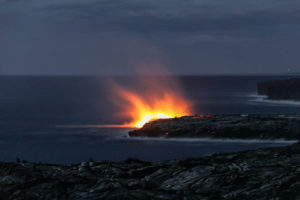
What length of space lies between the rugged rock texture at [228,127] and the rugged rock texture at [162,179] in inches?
1306

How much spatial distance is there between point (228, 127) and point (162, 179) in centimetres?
3949

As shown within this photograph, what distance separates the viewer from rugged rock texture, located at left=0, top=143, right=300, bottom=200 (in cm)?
1944

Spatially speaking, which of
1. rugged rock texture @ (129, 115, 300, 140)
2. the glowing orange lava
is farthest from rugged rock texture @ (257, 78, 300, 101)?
rugged rock texture @ (129, 115, 300, 140)

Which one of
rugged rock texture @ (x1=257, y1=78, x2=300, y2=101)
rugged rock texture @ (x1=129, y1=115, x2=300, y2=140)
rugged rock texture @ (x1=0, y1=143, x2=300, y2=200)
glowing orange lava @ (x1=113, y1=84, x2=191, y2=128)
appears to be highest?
rugged rock texture @ (x1=257, y1=78, x2=300, y2=101)

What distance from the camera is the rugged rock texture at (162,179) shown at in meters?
19.4

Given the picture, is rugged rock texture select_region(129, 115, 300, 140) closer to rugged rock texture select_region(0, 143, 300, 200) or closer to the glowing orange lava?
the glowing orange lava

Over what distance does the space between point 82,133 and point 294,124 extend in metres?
33.4

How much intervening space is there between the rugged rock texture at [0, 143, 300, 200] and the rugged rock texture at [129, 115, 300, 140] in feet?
109

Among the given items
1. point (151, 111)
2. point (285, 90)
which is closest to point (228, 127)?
point (151, 111)

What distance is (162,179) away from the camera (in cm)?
2145

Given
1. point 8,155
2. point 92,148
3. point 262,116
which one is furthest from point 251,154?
point 262,116

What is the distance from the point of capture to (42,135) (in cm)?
6925

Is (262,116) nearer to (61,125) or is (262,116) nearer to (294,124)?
(294,124)

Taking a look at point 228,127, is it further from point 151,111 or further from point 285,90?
point 285,90
